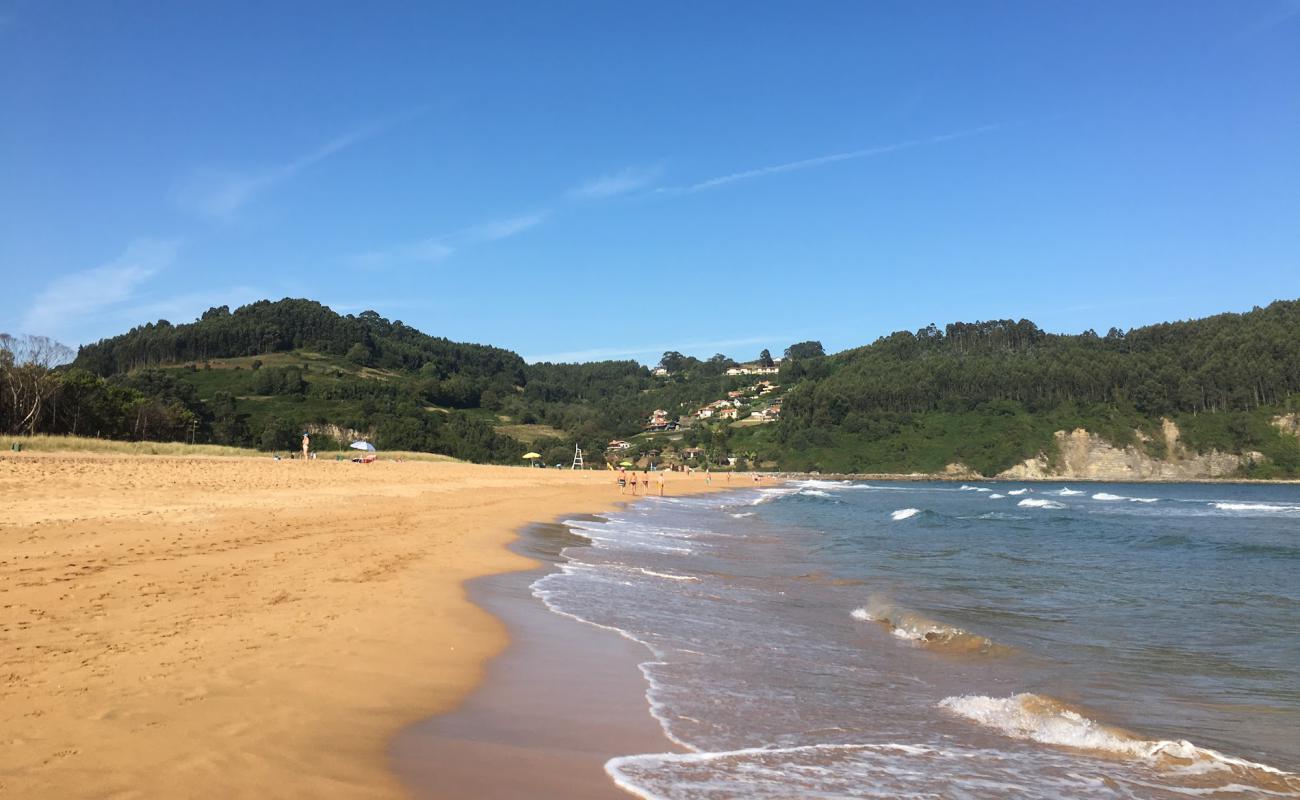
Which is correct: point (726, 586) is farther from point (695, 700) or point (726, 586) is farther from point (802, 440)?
point (802, 440)

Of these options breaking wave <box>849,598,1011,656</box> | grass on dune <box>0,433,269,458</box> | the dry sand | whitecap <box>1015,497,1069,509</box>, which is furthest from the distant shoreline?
the dry sand

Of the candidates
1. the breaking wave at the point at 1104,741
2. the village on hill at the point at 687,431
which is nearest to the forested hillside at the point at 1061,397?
the village on hill at the point at 687,431

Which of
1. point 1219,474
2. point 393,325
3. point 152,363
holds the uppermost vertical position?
point 393,325

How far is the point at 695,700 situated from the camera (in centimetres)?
657

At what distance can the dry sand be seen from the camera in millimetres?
4125

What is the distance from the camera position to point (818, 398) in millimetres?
146625

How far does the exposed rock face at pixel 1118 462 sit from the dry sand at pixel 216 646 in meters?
123

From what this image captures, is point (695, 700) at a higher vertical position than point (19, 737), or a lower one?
lower

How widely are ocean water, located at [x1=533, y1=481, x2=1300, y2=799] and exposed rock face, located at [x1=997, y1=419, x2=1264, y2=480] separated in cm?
10984

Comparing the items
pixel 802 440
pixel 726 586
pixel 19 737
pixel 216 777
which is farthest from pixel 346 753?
pixel 802 440

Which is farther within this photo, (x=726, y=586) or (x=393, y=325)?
(x=393, y=325)

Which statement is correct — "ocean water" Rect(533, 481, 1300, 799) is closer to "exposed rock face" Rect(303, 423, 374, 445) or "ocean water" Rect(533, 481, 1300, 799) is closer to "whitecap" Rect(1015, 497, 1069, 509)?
"whitecap" Rect(1015, 497, 1069, 509)

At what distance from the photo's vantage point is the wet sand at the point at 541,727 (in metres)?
4.38

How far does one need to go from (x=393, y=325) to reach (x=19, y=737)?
197450 mm
